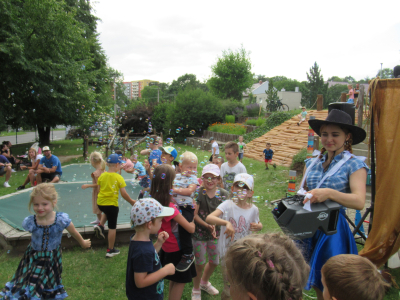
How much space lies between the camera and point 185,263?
285 cm

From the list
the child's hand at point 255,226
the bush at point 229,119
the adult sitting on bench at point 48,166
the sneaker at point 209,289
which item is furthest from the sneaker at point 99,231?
the bush at point 229,119

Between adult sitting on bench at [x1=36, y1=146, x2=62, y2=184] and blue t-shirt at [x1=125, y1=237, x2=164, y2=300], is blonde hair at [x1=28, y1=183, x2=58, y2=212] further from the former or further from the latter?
adult sitting on bench at [x1=36, y1=146, x2=62, y2=184]

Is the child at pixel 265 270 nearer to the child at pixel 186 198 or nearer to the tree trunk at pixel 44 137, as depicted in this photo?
the child at pixel 186 198

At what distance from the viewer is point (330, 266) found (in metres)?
1.51

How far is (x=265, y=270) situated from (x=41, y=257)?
2.61 metres

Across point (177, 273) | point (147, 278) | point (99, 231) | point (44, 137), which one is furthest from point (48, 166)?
point (44, 137)

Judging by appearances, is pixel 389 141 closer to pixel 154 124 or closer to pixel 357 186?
pixel 357 186

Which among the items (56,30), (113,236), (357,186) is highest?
(56,30)

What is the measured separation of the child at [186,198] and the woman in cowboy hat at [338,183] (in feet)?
3.85

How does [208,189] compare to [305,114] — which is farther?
[305,114]

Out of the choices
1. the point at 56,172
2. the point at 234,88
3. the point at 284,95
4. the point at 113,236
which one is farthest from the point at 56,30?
the point at 284,95

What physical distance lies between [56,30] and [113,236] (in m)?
13.2

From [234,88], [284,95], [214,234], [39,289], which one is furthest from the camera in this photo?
[284,95]

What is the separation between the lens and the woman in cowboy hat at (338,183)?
2172 millimetres
